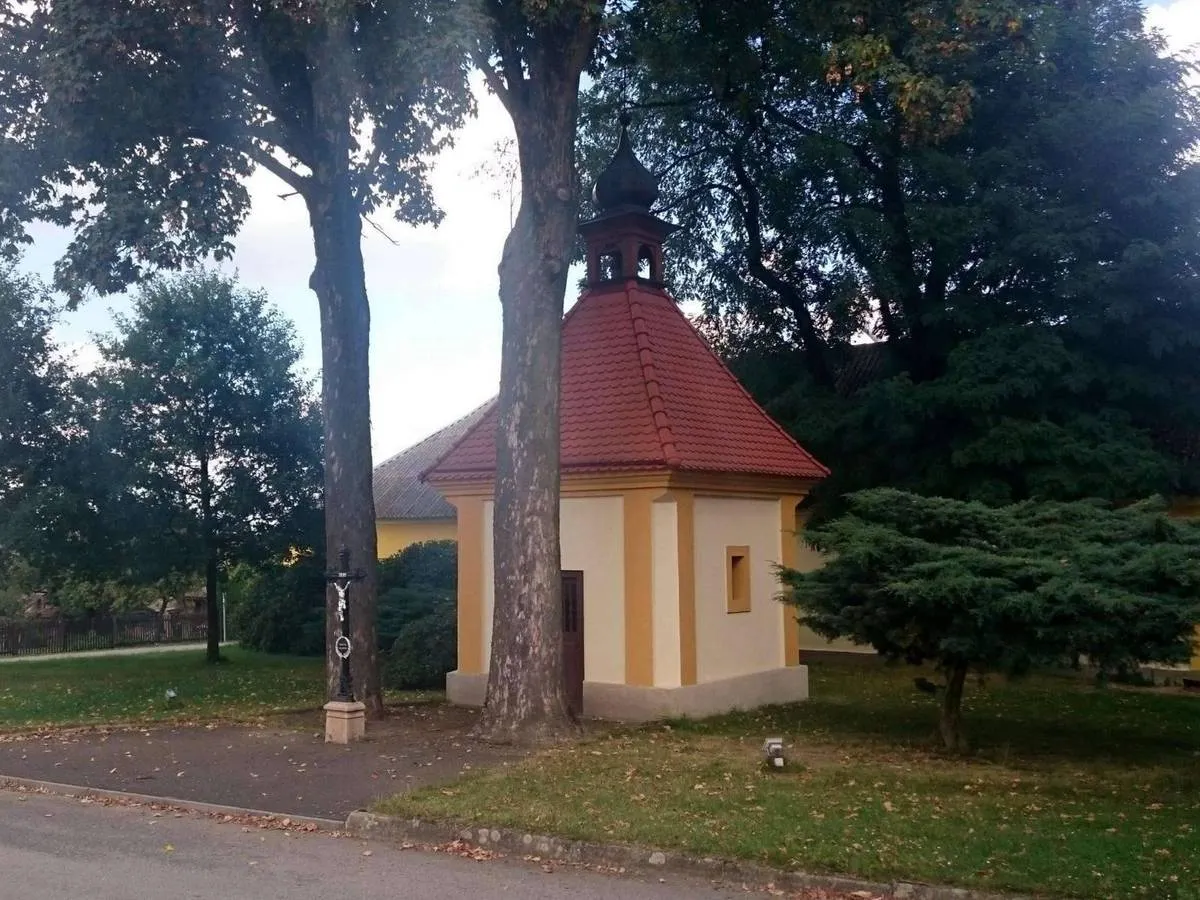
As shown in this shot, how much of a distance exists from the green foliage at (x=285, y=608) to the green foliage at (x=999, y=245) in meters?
12.6

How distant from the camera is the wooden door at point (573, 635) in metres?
15.4

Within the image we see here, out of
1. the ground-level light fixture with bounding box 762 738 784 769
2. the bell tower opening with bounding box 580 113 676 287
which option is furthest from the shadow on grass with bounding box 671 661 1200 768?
the bell tower opening with bounding box 580 113 676 287

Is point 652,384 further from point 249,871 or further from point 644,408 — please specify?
point 249,871

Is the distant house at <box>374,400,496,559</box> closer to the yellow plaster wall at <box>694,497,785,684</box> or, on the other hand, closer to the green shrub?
the green shrub

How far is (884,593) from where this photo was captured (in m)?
11.4

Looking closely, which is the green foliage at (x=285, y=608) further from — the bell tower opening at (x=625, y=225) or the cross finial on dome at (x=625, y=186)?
the cross finial on dome at (x=625, y=186)

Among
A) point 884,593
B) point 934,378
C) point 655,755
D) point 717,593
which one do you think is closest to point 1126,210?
point 934,378

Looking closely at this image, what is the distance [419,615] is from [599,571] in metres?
7.22

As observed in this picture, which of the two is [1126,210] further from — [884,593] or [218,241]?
[218,241]

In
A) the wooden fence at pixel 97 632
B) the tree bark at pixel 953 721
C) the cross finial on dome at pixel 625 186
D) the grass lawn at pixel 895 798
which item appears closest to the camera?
the grass lawn at pixel 895 798

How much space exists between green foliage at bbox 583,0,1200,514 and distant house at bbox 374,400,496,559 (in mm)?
11585

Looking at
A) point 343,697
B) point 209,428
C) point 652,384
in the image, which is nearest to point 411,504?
point 209,428

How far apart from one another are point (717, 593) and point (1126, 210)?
9661 millimetres

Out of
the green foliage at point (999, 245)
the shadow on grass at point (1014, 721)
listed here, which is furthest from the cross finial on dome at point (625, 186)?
the shadow on grass at point (1014, 721)
